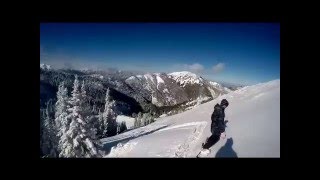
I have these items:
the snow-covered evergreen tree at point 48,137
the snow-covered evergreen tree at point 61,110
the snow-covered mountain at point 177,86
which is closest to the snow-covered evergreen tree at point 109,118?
the snow-covered mountain at point 177,86

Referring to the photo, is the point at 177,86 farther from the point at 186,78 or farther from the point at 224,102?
the point at 224,102

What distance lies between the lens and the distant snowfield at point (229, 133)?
211 inches

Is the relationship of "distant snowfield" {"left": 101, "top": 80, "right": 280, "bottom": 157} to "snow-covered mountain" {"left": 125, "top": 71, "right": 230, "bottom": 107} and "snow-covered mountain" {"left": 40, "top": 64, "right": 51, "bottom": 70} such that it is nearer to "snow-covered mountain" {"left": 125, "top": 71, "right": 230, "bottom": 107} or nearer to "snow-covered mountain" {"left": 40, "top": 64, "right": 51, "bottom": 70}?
"snow-covered mountain" {"left": 125, "top": 71, "right": 230, "bottom": 107}

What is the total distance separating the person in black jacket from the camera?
5.37m

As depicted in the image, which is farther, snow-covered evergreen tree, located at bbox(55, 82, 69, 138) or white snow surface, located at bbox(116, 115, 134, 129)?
white snow surface, located at bbox(116, 115, 134, 129)

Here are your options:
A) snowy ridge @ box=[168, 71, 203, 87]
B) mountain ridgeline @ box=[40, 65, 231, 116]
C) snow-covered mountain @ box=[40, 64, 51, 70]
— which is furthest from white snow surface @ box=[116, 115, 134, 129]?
snow-covered mountain @ box=[40, 64, 51, 70]

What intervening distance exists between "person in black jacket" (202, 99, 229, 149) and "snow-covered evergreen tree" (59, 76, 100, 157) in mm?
1305

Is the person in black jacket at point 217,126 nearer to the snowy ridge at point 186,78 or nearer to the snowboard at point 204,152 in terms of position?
the snowboard at point 204,152

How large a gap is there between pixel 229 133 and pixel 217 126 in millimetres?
160

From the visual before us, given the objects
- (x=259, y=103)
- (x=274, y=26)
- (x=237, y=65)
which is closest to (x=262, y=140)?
(x=259, y=103)

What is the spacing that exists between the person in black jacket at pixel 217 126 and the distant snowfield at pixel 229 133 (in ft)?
0.16

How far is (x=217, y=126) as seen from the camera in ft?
17.6
